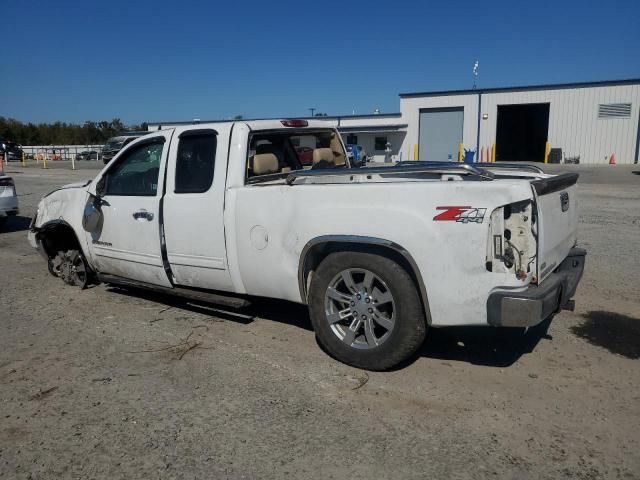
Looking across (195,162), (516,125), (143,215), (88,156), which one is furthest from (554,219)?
(88,156)

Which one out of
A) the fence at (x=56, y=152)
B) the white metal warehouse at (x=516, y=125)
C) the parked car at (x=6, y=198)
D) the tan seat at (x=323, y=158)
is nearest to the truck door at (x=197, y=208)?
the tan seat at (x=323, y=158)

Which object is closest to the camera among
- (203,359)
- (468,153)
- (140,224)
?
(203,359)

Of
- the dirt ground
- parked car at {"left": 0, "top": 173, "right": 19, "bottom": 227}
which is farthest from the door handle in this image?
parked car at {"left": 0, "top": 173, "right": 19, "bottom": 227}

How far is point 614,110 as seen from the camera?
1331 inches

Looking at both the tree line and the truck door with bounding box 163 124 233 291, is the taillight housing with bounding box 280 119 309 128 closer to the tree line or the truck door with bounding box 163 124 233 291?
the truck door with bounding box 163 124 233 291

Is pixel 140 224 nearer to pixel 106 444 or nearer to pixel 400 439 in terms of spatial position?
pixel 106 444

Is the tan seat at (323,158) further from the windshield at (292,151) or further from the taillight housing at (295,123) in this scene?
the taillight housing at (295,123)

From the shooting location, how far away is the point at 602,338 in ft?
15.4

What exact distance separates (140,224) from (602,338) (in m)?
4.47

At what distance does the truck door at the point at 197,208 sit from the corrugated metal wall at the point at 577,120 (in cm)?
3544

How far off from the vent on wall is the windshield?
33.9 meters

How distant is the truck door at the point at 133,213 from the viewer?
17.2ft

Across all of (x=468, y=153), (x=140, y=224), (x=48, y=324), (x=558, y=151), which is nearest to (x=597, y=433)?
(x=140, y=224)

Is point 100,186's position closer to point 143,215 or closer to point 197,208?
point 143,215
